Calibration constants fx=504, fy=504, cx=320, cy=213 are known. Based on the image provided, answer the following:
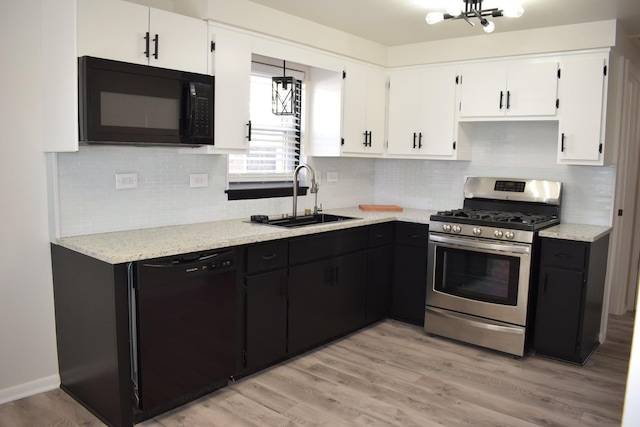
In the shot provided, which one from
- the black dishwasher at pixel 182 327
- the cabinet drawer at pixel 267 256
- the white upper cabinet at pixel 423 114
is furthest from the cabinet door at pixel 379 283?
the black dishwasher at pixel 182 327

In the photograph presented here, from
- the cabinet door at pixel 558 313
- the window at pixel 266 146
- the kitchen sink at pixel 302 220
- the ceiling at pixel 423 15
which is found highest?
the ceiling at pixel 423 15

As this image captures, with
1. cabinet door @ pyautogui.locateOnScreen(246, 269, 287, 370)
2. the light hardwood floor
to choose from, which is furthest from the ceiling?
the light hardwood floor

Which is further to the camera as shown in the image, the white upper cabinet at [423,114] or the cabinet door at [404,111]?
the cabinet door at [404,111]

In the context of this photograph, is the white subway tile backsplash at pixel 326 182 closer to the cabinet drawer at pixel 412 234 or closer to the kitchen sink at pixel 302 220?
the kitchen sink at pixel 302 220

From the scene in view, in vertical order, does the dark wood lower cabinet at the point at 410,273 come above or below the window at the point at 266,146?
below

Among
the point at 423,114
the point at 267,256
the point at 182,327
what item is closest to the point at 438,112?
the point at 423,114

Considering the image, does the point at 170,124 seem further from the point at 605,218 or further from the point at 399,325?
the point at 605,218

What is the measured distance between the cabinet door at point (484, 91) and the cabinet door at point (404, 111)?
42 cm

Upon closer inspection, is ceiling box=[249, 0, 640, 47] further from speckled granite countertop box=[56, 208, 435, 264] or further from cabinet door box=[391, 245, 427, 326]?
cabinet door box=[391, 245, 427, 326]

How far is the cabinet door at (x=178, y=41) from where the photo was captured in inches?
109

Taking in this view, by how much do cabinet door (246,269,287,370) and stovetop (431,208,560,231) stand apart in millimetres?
1424

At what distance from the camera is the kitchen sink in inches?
146

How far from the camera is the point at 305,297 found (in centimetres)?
347

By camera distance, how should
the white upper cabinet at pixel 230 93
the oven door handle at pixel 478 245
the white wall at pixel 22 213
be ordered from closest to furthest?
the white wall at pixel 22 213 → the white upper cabinet at pixel 230 93 → the oven door handle at pixel 478 245
